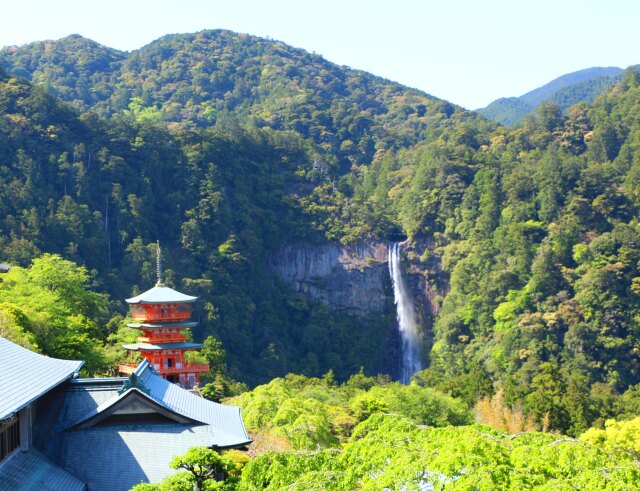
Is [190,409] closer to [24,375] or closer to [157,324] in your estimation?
[24,375]

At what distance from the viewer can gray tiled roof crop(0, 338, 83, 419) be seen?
14136 millimetres

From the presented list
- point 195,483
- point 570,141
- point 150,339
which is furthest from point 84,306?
point 570,141

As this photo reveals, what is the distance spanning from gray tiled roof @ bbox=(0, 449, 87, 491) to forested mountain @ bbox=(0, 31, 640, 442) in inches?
1135

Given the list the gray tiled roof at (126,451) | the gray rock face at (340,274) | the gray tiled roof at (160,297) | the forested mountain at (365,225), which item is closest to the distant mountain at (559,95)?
the forested mountain at (365,225)

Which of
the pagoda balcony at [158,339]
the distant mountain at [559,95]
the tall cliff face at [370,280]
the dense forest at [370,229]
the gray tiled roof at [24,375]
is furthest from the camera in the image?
the distant mountain at [559,95]

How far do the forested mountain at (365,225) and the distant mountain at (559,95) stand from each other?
143ft

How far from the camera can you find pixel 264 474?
13617 millimetres

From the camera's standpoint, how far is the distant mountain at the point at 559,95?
141000 mm

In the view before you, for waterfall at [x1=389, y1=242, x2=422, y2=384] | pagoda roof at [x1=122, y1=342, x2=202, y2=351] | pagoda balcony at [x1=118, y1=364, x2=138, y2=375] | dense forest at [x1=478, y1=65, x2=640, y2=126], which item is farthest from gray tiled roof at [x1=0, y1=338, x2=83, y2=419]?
dense forest at [x1=478, y1=65, x2=640, y2=126]

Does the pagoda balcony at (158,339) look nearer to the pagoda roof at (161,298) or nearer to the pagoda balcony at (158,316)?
the pagoda balcony at (158,316)

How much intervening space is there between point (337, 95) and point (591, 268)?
6287 cm

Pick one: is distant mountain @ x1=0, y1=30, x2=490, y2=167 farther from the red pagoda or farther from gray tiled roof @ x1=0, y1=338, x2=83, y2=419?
gray tiled roof @ x1=0, y1=338, x2=83, y2=419

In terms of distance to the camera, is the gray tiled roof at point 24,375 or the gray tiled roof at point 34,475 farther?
the gray tiled roof at point 34,475

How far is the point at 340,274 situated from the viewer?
72.4 meters
